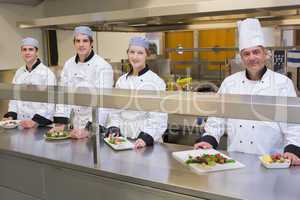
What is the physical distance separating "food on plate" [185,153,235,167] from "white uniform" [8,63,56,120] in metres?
1.19

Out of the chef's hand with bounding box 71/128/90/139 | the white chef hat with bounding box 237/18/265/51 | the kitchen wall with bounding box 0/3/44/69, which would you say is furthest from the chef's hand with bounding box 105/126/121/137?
the kitchen wall with bounding box 0/3/44/69

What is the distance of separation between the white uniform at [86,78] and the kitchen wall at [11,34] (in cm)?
187

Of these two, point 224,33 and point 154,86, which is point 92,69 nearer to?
point 154,86

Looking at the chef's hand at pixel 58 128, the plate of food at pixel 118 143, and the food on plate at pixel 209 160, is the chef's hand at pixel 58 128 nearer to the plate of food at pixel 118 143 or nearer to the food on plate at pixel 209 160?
the plate of food at pixel 118 143

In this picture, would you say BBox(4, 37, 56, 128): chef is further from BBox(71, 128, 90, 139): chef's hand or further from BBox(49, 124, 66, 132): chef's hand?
BBox(71, 128, 90, 139): chef's hand

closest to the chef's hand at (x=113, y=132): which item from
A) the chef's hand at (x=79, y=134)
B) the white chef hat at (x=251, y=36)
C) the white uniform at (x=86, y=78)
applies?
the chef's hand at (x=79, y=134)

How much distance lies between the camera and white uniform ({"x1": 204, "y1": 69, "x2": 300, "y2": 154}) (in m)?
1.56

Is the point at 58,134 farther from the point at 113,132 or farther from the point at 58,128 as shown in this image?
the point at 113,132

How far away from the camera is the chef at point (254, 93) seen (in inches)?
61.0

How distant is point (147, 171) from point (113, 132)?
561 millimetres

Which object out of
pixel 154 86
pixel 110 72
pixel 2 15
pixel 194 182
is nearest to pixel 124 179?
pixel 194 182

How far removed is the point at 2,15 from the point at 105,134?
2.62 metres

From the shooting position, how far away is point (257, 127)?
1596 mm

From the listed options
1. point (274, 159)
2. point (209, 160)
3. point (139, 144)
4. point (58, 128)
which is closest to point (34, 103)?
Result: point (58, 128)
